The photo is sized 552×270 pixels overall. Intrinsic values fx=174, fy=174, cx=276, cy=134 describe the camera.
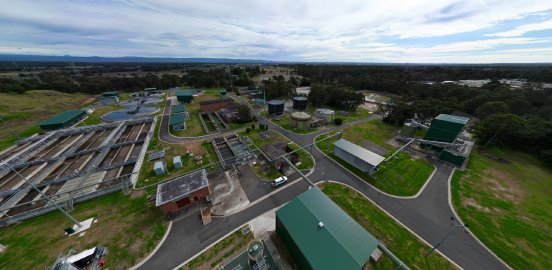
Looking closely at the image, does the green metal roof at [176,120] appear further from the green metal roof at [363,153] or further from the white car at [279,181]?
the green metal roof at [363,153]

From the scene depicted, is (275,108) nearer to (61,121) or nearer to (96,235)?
(96,235)

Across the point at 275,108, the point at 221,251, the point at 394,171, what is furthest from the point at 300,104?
the point at 221,251

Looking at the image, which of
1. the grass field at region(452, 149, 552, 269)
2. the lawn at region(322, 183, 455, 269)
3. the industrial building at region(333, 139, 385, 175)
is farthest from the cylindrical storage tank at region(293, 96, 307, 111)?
the grass field at region(452, 149, 552, 269)

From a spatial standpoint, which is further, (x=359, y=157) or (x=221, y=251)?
(x=359, y=157)

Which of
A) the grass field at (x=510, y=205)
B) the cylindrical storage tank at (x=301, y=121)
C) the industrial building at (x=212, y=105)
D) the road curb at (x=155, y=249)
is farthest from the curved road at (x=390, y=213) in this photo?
the industrial building at (x=212, y=105)

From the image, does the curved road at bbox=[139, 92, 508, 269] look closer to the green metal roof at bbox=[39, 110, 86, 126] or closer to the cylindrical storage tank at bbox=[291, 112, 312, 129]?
the cylindrical storage tank at bbox=[291, 112, 312, 129]

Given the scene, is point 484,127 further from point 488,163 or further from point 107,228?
point 107,228

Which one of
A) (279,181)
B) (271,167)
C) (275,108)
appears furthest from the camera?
(275,108)

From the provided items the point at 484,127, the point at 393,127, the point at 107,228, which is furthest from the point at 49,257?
the point at 484,127
